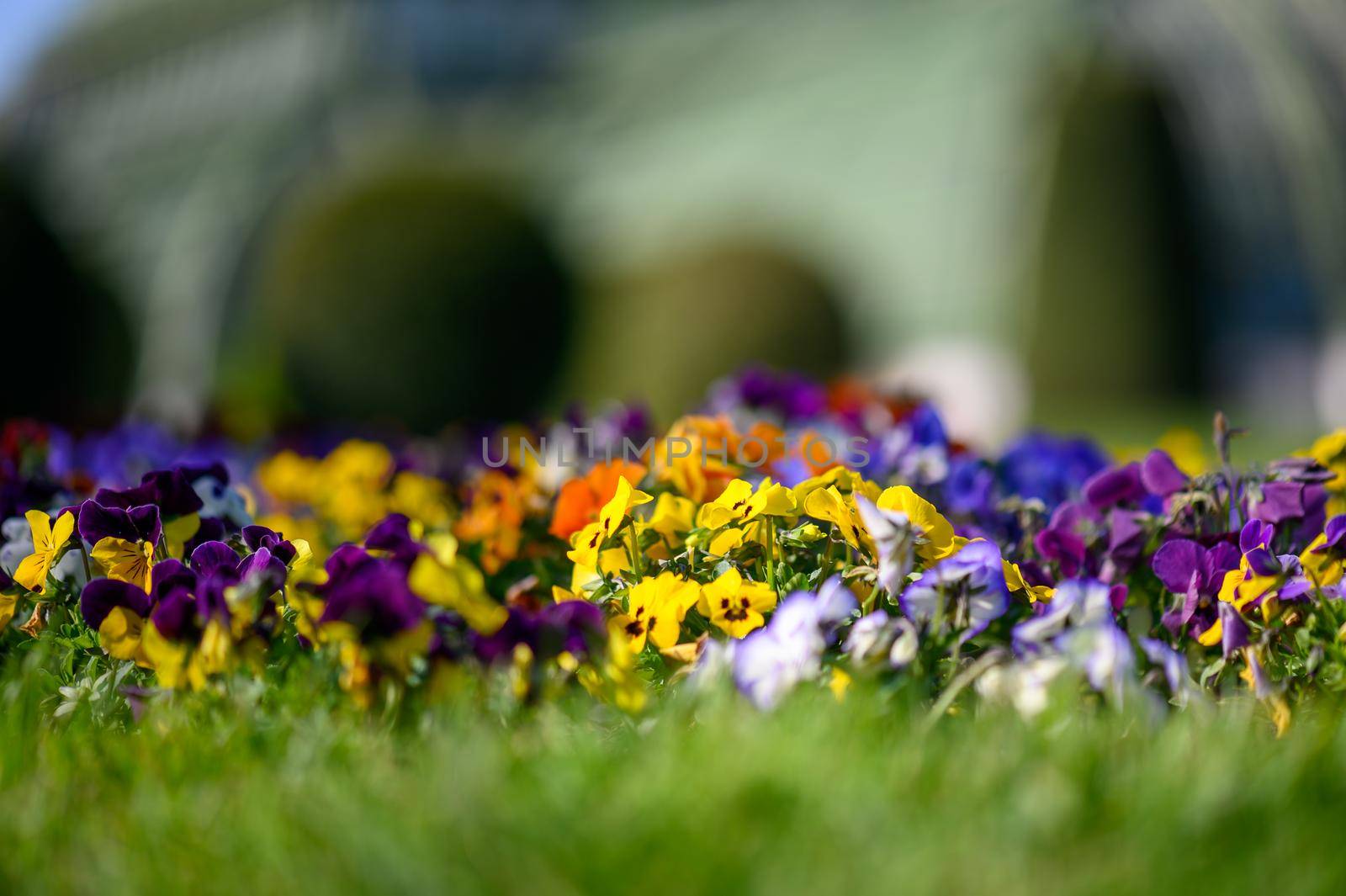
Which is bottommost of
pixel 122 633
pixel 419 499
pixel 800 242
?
pixel 800 242

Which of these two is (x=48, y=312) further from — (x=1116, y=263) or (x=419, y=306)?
(x=1116, y=263)

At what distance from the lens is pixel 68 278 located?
10102 mm

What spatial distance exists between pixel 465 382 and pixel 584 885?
9391 mm

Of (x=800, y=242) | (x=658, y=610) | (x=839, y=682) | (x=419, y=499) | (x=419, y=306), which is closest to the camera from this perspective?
(x=839, y=682)

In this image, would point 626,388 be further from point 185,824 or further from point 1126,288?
point 185,824

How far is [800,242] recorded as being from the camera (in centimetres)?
2106

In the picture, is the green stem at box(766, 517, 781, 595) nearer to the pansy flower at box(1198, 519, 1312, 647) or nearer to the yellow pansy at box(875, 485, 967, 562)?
the yellow pansy at box(875, 485, 967, 562)

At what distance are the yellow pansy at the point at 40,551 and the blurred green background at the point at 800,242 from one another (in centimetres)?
296

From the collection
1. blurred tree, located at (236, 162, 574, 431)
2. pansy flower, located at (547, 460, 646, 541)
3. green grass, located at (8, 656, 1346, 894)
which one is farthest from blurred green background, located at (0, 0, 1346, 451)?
green grass, located at (8, 656, 1346, 894)

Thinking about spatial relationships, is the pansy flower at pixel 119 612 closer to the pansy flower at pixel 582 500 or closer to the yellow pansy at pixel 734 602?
the pansy flower at pixel 582 500

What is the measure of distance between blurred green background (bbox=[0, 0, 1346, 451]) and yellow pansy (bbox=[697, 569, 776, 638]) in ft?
8.28

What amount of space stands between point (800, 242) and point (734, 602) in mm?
19775

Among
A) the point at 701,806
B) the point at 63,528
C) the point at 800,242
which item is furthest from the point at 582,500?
the point at 800,242

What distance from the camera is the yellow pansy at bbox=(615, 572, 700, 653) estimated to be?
1.76 m
